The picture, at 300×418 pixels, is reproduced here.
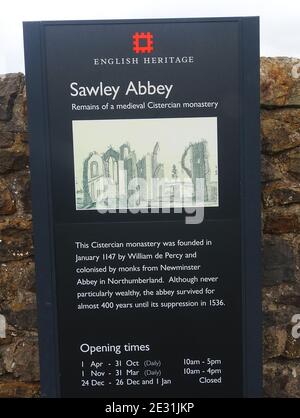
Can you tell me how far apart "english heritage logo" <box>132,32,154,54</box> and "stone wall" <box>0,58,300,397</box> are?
616 mm

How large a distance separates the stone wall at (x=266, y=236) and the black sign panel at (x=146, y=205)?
0.74 feet

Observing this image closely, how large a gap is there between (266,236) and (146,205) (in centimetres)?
68

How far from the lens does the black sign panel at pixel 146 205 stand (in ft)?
6.51

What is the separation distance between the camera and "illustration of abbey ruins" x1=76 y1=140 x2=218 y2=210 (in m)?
2.04

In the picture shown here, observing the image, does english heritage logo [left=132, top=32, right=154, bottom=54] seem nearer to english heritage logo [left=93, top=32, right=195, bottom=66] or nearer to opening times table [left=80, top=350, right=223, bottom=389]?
english heritage logo [left=93, top=32, right=195, bottom=66]

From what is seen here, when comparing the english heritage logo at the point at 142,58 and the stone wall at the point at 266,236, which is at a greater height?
the english heritage logo at the point at 142,58

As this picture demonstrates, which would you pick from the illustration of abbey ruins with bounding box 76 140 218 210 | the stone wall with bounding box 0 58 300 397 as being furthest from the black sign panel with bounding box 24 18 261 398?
the stone wall with bounding box 0 58 300 397

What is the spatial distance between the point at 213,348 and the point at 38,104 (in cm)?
142

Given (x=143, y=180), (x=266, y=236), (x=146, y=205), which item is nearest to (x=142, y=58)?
(x=143, y=180)

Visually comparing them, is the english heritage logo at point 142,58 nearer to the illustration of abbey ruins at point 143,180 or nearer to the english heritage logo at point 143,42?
the english heritage logo at point 143,42

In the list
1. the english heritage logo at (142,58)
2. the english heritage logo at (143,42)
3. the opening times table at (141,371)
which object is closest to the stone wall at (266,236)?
the opening times table at (141,371)

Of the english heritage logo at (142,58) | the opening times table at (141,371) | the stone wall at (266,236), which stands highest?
the english heritage logo at (142,58)

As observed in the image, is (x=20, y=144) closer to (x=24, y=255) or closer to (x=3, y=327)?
(x=24, y=255)
